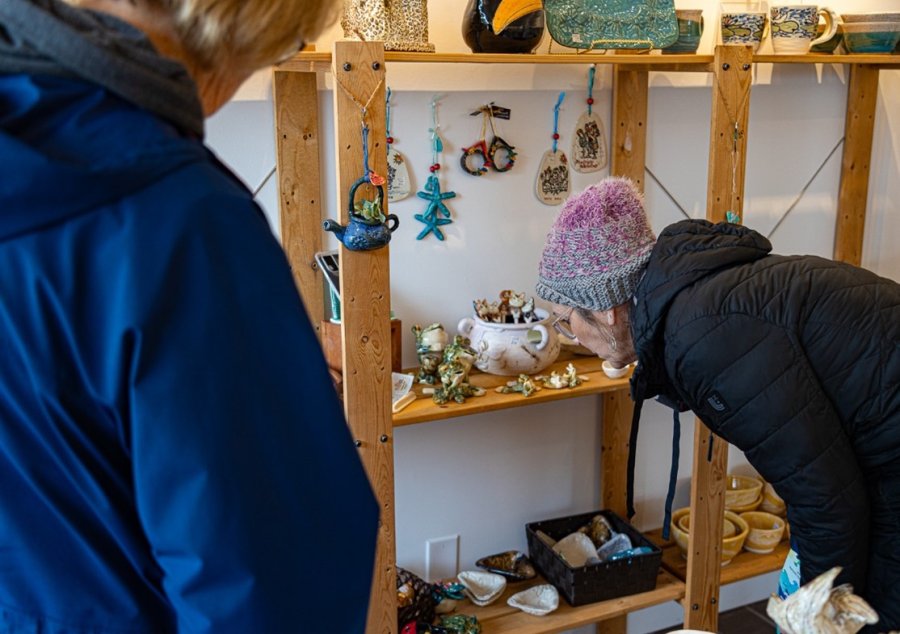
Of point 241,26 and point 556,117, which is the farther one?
point 556,117

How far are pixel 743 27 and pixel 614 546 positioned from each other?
1340 millimetres

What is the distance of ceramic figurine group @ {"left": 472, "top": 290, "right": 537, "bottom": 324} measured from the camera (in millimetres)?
2252

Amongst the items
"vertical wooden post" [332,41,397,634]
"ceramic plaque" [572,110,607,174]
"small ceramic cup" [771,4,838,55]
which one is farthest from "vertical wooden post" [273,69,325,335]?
"small ceramic cup" [771,4,838,55]

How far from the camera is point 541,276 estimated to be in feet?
5.49

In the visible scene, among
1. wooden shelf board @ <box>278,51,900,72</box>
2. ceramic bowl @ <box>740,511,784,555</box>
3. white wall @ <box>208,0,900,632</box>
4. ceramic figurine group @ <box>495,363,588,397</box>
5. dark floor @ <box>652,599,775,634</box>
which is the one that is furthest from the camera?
dark floor @ <box>652,599,775,634</box>

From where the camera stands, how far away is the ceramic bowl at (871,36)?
2361 mm

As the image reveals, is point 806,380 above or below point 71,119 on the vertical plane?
below

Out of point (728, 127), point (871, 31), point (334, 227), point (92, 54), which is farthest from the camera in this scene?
point (871, 31)

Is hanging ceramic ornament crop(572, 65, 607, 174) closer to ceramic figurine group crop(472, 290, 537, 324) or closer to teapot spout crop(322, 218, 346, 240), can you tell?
ceramic figurine group crop(472, 290, 537, 324)

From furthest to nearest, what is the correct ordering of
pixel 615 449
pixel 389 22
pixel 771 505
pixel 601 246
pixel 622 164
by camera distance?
1. pixel 771 505
2. pixel 615 449
3. pixel 622 164
4. pixel 389 22
5. pixel 601 246

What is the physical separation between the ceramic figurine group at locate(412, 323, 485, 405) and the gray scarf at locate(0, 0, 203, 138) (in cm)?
141

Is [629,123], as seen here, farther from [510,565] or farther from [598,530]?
[510,565]

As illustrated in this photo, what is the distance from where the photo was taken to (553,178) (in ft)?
7.95

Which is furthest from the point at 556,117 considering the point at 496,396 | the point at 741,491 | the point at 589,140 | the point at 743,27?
the point at 741,491
